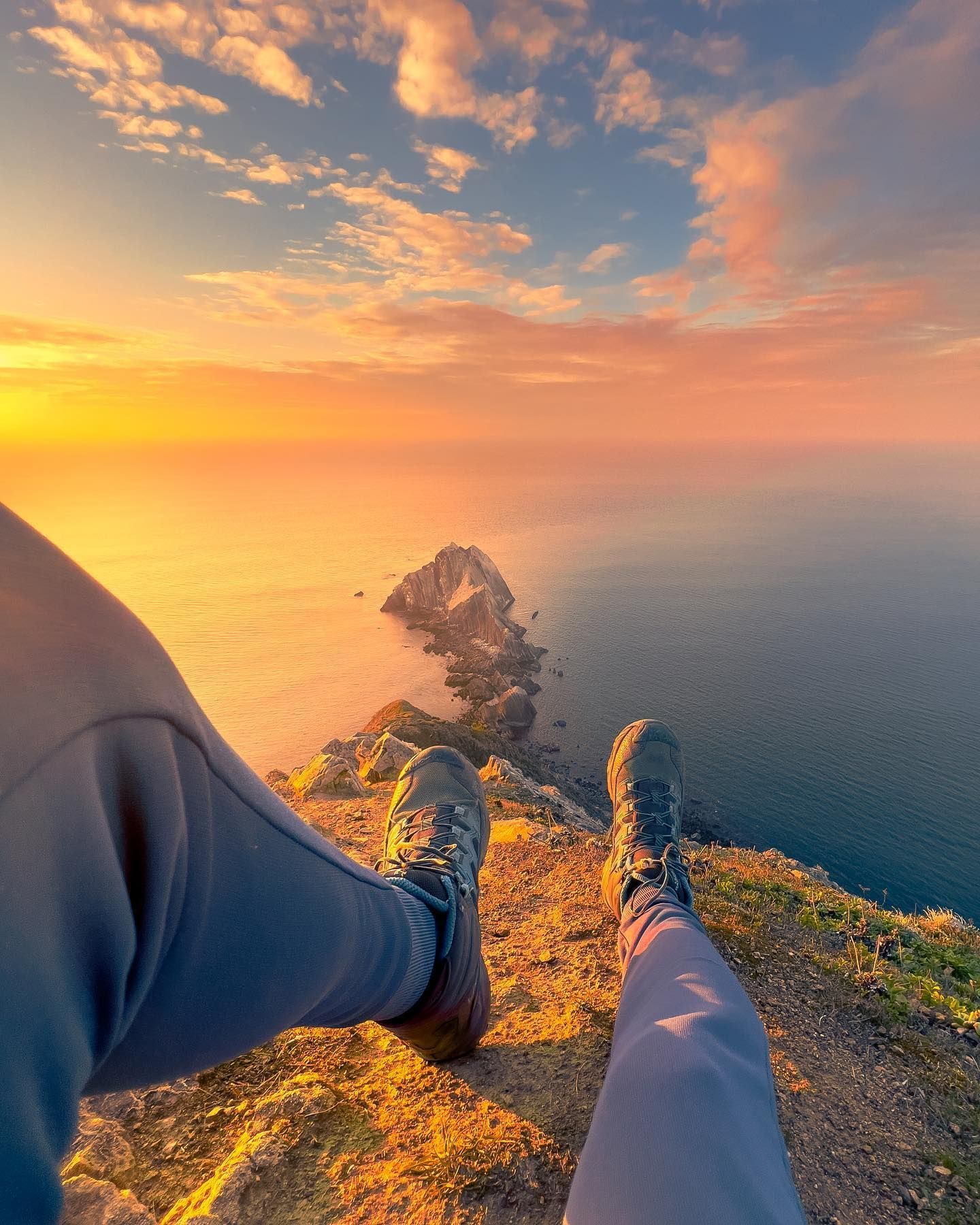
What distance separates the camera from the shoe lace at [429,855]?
3074mm

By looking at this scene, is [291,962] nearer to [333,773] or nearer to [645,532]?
[333,773]

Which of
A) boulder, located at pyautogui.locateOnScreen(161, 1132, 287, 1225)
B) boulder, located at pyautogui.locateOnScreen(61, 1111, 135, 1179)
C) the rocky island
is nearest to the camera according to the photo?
boulder, located at pyautogui.locateOnScreen(161, 1132, 287, 1225)

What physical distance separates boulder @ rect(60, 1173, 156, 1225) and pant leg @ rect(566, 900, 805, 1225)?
2.05 meters

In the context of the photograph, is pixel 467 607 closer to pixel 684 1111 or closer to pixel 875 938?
pixel 875 938

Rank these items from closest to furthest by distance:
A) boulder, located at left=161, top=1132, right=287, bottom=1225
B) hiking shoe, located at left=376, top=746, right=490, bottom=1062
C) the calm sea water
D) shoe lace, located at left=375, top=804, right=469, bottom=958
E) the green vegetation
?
boulder, located at left=161, top=1132, right=287, bottom=1225 < hiking shoe, located at left=376, top=746, right=490, bottom=1062 < shoe lace, located at left=375, top=804, right=469, bottom=958 < the green vegetation < the calm sea water

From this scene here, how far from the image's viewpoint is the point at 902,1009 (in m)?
3.94

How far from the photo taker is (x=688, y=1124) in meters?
1.95

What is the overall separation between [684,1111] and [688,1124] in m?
0.05

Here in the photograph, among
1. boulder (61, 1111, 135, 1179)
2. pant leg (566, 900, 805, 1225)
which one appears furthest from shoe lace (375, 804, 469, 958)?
boulder (61, 1111, 135, 1179)

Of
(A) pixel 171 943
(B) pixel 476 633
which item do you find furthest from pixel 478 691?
(A) pixel 171 943

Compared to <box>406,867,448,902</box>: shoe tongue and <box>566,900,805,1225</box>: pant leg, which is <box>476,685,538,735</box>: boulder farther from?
<box>566,900,805,1225</box>: pant leg

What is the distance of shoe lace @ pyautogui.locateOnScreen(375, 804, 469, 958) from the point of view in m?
3.07

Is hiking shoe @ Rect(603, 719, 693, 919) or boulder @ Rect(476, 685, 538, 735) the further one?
boulder @ Rect(476, 685, 538, 735)

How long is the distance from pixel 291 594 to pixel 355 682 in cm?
3455
